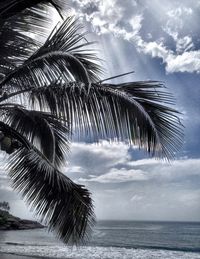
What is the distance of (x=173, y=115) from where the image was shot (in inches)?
177

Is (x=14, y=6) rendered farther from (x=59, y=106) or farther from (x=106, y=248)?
(x=106, y=248)

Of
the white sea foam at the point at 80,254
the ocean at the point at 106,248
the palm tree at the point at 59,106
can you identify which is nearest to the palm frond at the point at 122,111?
the palm tree at the point at 59,106

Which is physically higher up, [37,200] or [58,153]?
[58,153]

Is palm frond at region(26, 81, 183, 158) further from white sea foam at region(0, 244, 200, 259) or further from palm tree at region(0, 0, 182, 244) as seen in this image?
white sea foam at region(0, 244, 200, 259)

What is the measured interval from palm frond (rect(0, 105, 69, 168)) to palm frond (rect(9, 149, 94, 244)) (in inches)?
41.9

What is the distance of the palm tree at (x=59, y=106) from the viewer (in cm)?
455

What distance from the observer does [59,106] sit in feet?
16.6

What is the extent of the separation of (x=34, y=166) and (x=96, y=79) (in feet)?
5.53

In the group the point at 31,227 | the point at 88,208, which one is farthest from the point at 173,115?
the point at 31,227

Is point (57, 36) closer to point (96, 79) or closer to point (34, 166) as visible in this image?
point (96, 79)

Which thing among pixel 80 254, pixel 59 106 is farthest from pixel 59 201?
pixel 80 254

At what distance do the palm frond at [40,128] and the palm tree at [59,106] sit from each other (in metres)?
0.03

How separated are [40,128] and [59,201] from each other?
188cm

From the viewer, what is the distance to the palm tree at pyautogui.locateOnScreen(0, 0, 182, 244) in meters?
4.55
